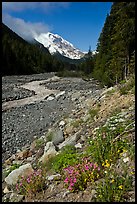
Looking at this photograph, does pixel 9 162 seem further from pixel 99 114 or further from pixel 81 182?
pixel 81 182


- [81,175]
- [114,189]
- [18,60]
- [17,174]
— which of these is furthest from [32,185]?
[18,60]

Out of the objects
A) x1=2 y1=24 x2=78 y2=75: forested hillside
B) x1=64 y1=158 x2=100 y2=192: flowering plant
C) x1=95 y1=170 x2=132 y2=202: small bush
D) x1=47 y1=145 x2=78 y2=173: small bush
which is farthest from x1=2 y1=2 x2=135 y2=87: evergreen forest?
x1=95 y1=170 x2=132 y2=202: small bush

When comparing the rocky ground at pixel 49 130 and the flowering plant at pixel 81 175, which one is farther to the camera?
the rocky ground at pixel 49 130

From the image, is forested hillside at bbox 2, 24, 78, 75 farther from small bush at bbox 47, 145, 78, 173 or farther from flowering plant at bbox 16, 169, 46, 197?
flowering plant at bbox 16, 169, 46, 197

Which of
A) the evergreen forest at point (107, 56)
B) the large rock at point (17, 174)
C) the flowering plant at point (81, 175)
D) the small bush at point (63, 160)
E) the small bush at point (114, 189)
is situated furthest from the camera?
the evergreen forest at point (107, 56)

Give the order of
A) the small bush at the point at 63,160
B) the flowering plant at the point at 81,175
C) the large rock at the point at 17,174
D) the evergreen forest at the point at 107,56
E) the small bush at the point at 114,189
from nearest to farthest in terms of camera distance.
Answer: the small bush at the point at 114,189 → the flowering plant at the point at 81,175 → the small bush at the point at 63,160 → the large rock at the point at 17,174 → the evergreen forest at the point at 107,56

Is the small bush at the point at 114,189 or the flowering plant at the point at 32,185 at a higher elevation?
the small bush at the point at 114,189

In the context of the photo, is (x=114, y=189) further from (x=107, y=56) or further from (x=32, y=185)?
(x=107, y=56)

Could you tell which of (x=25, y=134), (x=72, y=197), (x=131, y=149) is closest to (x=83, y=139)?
(x=131, y=149)

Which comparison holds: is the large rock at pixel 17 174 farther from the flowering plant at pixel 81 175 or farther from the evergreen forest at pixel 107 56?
the evergreen forest at pixel 107 56

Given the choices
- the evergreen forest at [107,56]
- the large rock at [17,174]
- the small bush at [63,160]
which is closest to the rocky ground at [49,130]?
the large rock at [17,174]

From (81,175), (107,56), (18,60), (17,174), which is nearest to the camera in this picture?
(81,175)

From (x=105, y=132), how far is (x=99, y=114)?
3.37 m

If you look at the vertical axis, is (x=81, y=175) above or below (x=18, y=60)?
below
